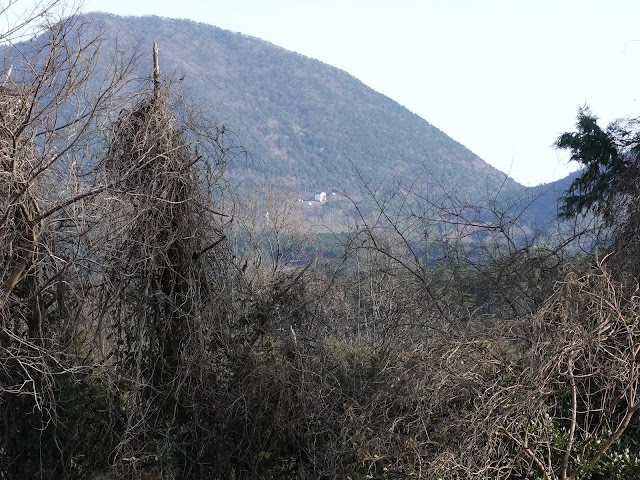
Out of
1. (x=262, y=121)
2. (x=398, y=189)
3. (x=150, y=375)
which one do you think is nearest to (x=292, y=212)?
(x=398, y=189)

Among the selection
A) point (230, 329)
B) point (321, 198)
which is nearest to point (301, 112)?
point (321, 198)

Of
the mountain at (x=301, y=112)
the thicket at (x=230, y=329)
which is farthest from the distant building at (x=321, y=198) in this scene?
the thicket at (x=230, y=329)

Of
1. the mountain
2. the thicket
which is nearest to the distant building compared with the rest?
the mountain

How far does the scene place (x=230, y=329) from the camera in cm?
827

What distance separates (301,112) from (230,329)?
92.0 metres

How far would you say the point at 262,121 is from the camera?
87.6 metres

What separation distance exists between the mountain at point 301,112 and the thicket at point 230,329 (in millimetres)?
33190

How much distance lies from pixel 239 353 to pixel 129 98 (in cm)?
289

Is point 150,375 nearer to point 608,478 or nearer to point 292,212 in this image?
point 608,478

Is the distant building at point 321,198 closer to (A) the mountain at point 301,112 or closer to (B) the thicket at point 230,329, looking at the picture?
(A) the mountain at point 301,112

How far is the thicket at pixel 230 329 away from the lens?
5.47 m

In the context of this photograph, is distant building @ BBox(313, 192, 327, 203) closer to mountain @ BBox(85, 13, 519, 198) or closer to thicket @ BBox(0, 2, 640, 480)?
mountain @ BBox(85, 13, 519, 198)

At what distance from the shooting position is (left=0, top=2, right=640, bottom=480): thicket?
17.9ft

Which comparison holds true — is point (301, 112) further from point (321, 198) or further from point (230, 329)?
point (230, 329)
